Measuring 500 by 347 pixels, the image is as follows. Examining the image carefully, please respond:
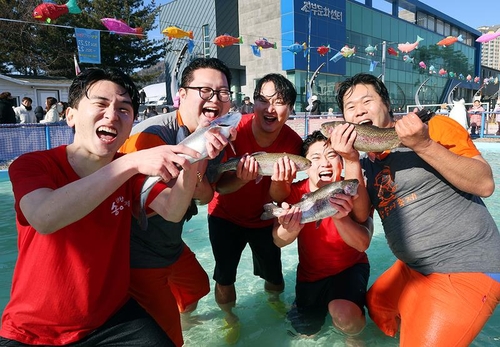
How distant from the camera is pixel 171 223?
3098 millimetres

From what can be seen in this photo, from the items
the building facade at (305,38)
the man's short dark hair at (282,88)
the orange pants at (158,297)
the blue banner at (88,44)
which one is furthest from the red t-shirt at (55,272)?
the building facade at (305,38)

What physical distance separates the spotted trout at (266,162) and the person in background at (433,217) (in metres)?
0.57

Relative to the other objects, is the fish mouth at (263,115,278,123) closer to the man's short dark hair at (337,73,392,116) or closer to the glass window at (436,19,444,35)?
the man's short dark hair at (337,73,392,116)

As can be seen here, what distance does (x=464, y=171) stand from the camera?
245cm

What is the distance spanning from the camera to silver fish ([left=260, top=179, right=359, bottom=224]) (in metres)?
2.74

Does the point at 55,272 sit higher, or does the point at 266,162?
the point at 266,162

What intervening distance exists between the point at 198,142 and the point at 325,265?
1873mm

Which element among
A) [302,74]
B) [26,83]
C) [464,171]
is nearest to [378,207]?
[464,171]

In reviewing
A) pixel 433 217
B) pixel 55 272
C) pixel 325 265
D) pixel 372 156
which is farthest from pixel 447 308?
pixel 55 272

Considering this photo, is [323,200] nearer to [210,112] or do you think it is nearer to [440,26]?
[210,112]

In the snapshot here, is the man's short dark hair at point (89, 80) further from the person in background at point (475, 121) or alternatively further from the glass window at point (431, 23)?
the glass window at point (431, 23)

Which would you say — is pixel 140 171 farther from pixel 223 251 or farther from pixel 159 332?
pixel 223 251

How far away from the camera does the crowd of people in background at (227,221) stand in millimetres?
2049

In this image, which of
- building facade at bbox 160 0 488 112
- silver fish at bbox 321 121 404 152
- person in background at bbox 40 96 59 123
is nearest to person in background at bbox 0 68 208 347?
silver fish at bbox 321 121 404 152
